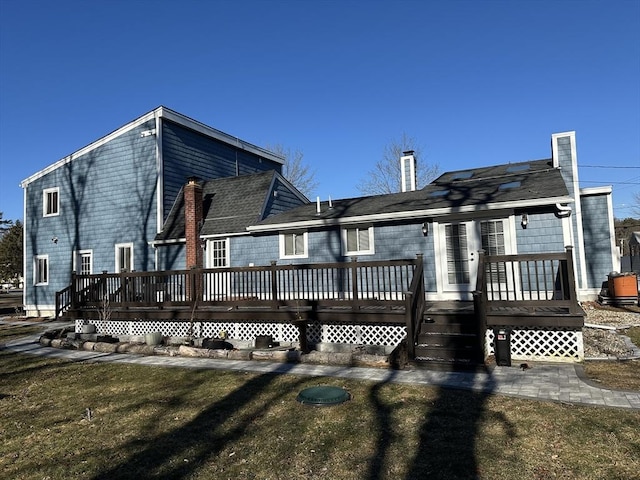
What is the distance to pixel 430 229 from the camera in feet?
38.1

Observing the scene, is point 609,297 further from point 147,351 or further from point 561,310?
point 147,351

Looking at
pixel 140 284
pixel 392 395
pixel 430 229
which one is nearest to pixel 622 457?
pixel 392 395

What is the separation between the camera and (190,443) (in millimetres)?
4312

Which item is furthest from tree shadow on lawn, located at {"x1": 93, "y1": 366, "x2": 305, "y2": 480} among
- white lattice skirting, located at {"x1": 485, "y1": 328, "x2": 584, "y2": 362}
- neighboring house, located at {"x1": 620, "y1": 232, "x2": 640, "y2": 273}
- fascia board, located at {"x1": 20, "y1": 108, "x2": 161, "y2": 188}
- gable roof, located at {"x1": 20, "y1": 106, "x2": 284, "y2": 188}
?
neighboring house, located at {"x1": 620, "y1": 232, "x2": 640, "y2": 273}

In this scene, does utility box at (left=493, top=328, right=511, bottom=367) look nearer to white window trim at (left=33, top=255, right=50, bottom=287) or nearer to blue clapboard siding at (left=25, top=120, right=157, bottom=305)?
blue clapboard siding at (left=25, top=120, right=157, bottom=305)

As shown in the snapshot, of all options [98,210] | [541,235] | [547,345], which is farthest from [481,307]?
[98,210]

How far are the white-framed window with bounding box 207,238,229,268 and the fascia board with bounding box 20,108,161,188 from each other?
656cm

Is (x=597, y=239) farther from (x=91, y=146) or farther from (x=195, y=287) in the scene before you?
(x=91, y=146)

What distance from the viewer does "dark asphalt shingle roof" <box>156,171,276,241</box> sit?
14984 millimetres

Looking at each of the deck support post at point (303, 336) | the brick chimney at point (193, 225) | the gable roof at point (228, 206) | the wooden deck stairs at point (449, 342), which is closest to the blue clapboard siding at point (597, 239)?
the wooden deck stairs at point (449, 342)

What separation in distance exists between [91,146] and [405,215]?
49.4ft

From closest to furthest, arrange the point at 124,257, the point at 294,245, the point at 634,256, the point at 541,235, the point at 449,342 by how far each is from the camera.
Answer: the point at 449,342, the point at 541,235, the point at 294,245, the point at 124,257, the point at 634,256

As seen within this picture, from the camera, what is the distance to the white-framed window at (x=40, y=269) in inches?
765

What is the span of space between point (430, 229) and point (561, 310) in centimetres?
453
